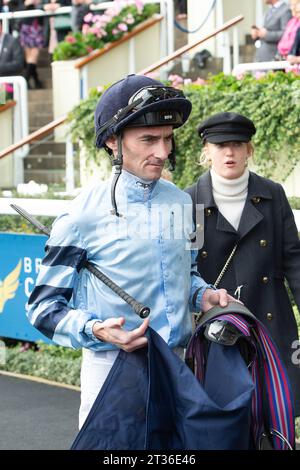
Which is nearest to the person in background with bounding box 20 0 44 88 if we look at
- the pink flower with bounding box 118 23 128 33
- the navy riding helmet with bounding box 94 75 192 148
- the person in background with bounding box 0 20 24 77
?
the person in background with bounding box 0 20 24 77

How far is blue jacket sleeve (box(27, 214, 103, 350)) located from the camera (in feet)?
11.3

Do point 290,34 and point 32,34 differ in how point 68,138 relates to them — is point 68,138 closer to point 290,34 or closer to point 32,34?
point 290,34

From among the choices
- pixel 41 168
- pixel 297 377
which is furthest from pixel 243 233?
pixel 41 168

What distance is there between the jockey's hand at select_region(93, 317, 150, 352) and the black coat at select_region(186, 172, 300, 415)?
1763 mm

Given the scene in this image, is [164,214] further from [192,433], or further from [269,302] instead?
[269,302]

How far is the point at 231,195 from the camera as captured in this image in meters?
5.13

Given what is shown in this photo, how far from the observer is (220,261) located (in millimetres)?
5078

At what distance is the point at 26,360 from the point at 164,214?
15.9ft

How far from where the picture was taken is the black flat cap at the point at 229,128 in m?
4.99

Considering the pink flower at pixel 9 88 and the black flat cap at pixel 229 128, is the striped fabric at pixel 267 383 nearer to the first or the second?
the black flat cap at pixel 229 128

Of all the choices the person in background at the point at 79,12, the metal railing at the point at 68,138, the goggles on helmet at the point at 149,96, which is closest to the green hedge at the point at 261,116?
the metal railing at the point at 68,138

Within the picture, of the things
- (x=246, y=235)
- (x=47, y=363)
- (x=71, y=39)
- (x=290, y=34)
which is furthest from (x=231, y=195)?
(x=71, y=39)

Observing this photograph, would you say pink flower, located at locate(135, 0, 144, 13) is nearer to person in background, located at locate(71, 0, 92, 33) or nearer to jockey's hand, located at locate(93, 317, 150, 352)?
person in background, located at locate(71, 0, 92, 33)

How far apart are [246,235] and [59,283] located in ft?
5.83
